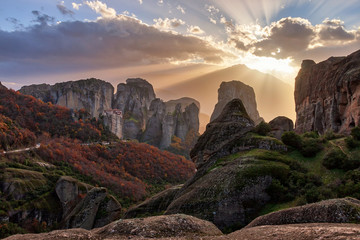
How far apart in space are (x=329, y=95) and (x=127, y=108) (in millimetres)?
128452

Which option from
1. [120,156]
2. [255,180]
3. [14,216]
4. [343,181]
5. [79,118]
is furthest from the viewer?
[79,118]

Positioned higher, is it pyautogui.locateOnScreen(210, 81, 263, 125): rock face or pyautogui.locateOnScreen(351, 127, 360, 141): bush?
pyautogui.locateOnScreen(210, 81, 263, 125): rock face

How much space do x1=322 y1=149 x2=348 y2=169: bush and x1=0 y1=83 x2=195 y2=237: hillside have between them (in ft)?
86.4

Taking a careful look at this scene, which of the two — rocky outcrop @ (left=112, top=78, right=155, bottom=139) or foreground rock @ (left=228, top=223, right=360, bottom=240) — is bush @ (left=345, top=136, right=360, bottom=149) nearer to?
foreground rock @ (left=228, top=223, right=360, bottom=240)

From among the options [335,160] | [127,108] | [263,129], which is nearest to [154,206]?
[263,129]

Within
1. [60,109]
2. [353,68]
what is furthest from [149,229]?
[60,109]

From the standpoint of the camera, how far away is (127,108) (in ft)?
513

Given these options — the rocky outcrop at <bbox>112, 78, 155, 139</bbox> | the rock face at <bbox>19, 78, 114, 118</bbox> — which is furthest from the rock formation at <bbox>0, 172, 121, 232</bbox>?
the rocky outcrop at <bbox>112, 78, 155, 139</bbox>

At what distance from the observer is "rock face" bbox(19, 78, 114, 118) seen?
13262 centimetres

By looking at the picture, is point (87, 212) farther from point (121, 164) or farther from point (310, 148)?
point (121, 164)

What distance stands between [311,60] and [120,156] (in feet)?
185

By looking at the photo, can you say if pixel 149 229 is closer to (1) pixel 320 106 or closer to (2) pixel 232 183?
(2) pixel 232 183

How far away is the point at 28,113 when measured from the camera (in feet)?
292

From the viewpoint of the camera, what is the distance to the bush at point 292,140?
71.7ft
